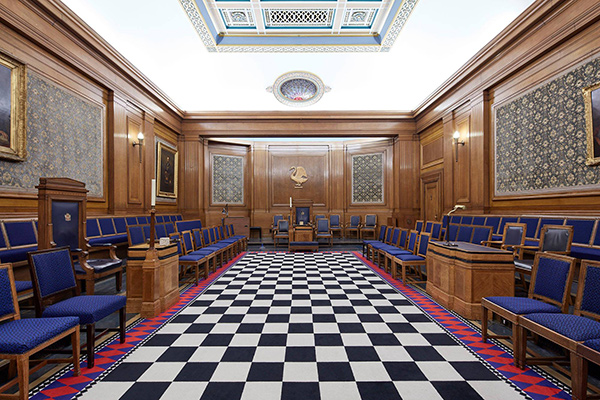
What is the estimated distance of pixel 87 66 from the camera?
17.4 feet

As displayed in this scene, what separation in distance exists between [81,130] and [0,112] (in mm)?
1484

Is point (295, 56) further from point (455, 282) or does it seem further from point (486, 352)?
point (486, 352)

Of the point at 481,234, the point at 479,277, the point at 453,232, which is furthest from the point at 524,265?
the point at 453,232

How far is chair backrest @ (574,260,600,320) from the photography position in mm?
2074

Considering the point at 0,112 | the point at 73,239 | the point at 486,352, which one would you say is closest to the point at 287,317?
the point at 486,352

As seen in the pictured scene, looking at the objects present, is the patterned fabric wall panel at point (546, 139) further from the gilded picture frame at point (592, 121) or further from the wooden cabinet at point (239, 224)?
the wooden cabinet at point (239, 224)

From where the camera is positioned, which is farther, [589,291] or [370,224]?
[370,224]

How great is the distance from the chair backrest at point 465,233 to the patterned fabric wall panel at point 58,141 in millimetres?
7262

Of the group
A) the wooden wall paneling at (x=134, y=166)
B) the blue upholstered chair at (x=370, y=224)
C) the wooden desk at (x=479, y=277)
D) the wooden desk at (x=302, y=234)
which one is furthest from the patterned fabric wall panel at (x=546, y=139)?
the wooden wall paneling at (x=134, y=166)

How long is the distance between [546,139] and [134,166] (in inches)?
321

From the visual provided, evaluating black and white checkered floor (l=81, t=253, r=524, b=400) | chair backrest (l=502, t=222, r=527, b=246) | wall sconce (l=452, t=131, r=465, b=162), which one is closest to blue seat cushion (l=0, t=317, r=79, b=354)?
black and white checkered floor (l=81, t=253, r=524, b=400)

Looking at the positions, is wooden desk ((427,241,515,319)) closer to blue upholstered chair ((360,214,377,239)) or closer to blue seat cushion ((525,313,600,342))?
blue seat cushion ((525,313,600,342))

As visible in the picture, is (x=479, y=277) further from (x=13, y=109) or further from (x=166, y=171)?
(x=166, y=171)

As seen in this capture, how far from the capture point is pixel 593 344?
5.44ft
